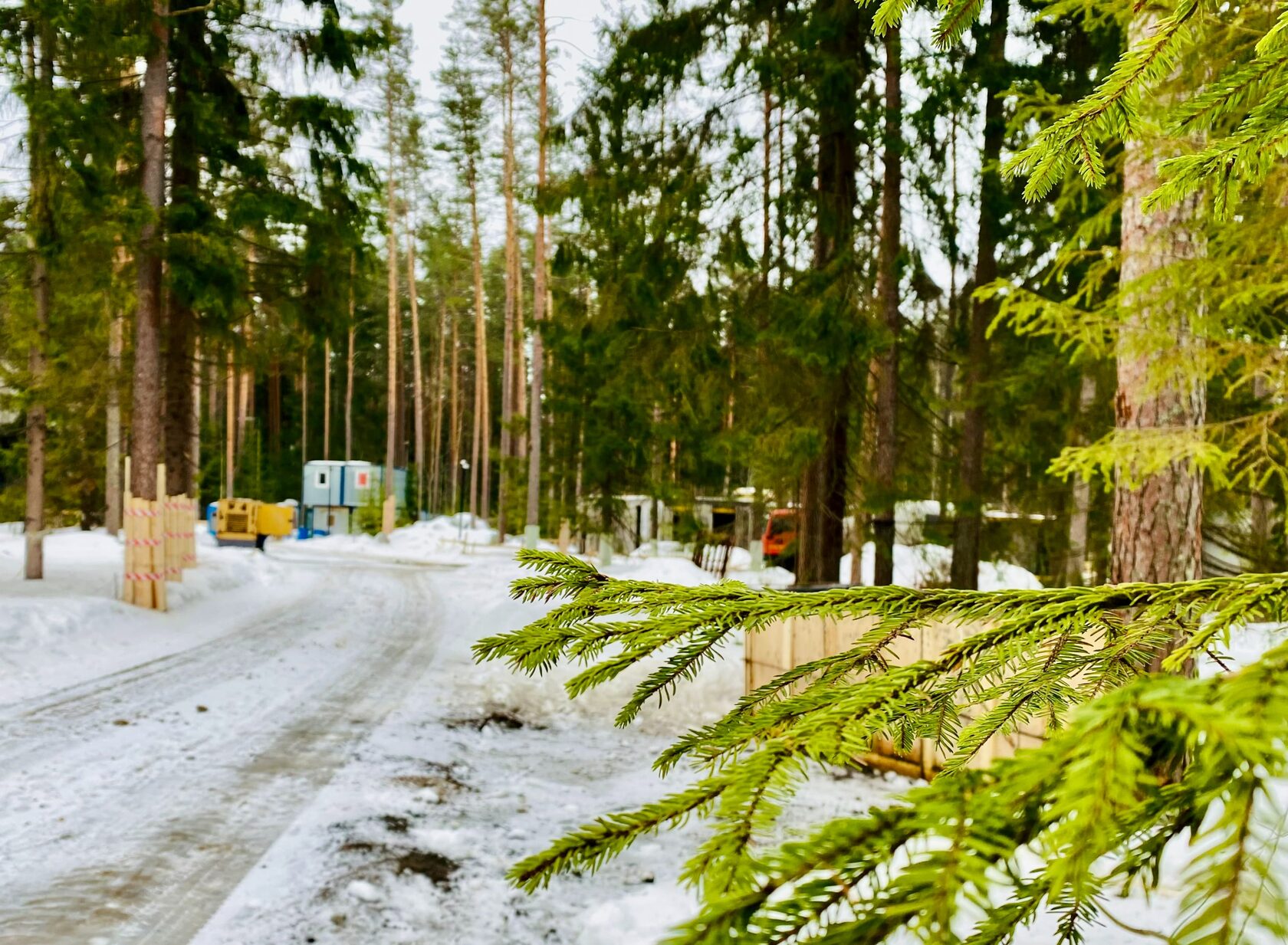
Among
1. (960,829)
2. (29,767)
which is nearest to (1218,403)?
(960,829)

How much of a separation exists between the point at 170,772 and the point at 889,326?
26.4 feet

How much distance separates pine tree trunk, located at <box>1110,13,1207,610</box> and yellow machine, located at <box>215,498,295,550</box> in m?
22.4

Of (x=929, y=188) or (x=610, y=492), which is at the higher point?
(x=929, y=188)

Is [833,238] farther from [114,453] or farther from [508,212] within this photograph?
[114,453]

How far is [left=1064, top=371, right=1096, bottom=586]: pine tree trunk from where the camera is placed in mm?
10156

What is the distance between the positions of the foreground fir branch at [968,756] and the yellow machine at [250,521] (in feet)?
79.3

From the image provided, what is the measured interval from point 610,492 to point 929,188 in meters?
10.1

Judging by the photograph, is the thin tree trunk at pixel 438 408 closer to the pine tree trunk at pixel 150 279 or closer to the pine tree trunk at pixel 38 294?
the pine tree trunk at pixel 38 294

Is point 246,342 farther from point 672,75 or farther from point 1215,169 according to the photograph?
point 1215,169

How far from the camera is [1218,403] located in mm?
8023

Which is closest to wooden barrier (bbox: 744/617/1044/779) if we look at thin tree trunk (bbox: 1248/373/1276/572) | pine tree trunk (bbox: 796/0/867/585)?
pine tree trunk (bbox: 796/0/867/585)

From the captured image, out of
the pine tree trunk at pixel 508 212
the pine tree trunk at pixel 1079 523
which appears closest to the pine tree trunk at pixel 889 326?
the pine tree trunk at pixel 1079 523

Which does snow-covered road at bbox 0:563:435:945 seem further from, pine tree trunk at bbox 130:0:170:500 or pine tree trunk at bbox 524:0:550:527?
pine tree trunk at bbox 524:0:550:527

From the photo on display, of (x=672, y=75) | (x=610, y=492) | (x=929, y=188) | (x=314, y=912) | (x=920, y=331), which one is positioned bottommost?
(x=314, y=912)
